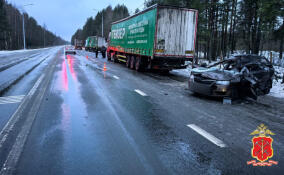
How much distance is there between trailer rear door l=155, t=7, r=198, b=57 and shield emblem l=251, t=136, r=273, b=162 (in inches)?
415

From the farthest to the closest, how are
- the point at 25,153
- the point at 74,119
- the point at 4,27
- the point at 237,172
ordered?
the point at 4,27
the point at 74,119
the point at 25,153
the point at 237,172

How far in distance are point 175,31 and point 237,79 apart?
7.42 meters

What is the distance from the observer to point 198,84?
8.02 metres

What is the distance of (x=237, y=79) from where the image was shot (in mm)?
7512

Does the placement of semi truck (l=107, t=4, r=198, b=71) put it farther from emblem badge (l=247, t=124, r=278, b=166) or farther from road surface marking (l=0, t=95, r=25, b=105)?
emblem badge (l=247, t=124, r=278, b=166)

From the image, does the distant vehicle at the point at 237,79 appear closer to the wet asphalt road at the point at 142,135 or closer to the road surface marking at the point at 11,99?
the wet asphalt road at the point at 142,135

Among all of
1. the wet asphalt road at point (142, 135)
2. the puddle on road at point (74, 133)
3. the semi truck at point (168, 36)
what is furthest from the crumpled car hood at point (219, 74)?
the semi truck at point (168, 36)

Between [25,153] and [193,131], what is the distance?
3.07m

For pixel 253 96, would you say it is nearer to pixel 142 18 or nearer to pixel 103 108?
pixel 103 108

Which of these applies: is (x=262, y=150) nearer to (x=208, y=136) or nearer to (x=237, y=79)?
(x=208, y=136)

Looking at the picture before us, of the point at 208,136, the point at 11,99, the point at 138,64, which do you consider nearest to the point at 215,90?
the point at 208,136

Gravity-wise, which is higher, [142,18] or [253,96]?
[142,18]

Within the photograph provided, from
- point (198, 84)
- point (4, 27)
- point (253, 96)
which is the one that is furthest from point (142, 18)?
point (4, 27)

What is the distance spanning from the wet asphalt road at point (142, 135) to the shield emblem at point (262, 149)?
10 cm
